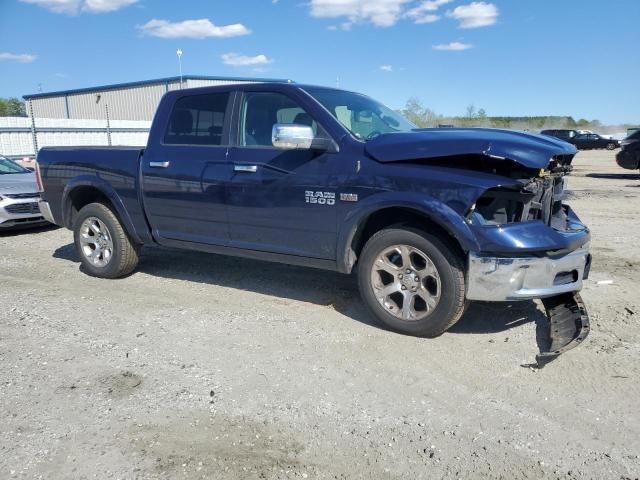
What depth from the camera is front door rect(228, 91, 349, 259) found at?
4453 mm

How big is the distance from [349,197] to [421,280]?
86cm

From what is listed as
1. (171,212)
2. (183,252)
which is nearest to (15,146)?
(183,252)

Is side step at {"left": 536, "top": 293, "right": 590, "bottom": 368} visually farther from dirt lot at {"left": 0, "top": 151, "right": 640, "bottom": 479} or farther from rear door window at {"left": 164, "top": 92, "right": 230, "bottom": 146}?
rear door window at {"left": 164, "top": 92, "right": 230, "bottom": 146}

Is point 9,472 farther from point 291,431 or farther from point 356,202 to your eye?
point 356,202

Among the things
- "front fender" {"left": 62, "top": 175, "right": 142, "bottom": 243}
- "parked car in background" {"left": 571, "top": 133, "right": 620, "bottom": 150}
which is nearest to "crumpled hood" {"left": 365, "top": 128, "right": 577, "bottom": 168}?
"front fender" {"left": 62, "top": 175, "right": 142, "bottom": 243}

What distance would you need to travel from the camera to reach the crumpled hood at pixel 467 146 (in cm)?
370

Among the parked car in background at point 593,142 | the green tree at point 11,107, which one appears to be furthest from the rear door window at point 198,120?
the green tree at point 11,107

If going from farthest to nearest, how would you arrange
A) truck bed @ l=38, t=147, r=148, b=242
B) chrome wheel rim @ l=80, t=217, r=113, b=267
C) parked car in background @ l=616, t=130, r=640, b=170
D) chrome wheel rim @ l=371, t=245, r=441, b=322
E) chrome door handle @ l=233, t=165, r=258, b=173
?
1. parked car in background @ l=616, t=130, r=640, b=170
2. chrome wheel rim @ l=80, t=217, r=113, b=267
3. truck bed @ l=38, t=147, r=148, b=242
4. chrome door handle @ l=233, t=165, r=258, b=173
5. chrome wheel rim @ l=371, t=245, r=441, b=322

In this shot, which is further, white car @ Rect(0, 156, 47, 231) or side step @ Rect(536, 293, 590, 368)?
white car @ Rect(0, 156, 47, 231)

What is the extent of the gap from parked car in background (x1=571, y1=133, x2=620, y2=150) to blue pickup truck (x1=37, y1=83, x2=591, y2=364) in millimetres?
38592

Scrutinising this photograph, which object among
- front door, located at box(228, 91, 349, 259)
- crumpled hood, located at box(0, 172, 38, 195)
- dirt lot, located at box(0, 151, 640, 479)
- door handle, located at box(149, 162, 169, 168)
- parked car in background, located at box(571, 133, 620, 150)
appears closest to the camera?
dirt lot, located at box(0, 151, 640, 479)

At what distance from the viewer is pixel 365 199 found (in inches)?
166

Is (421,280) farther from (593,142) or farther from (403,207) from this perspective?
(593,142)

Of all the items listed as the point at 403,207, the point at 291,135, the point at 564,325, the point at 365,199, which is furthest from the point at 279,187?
the point at 564,325
